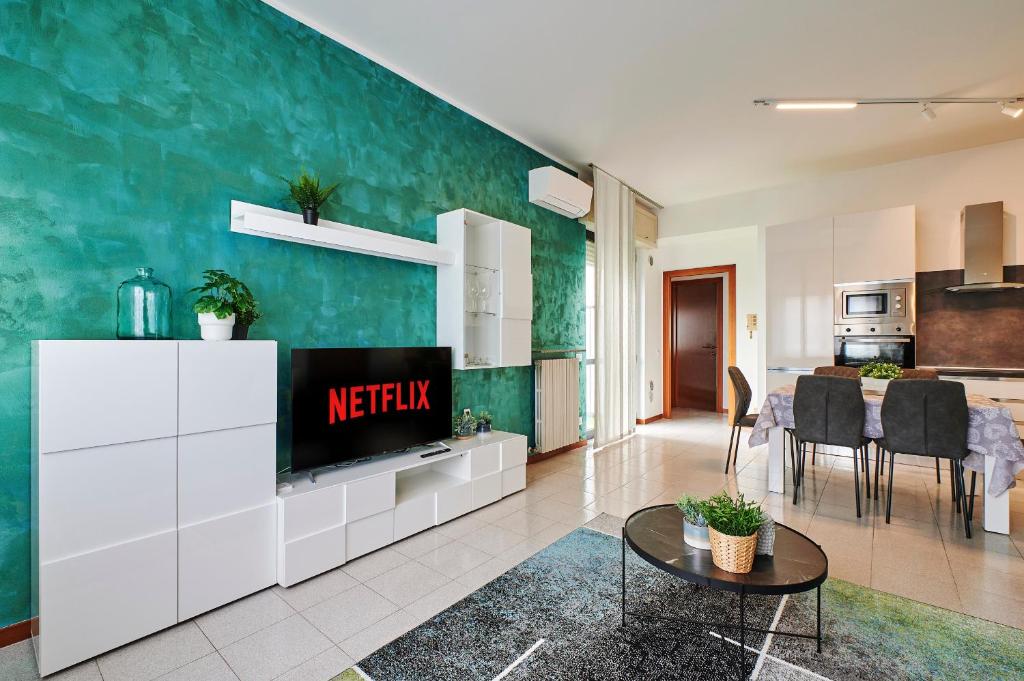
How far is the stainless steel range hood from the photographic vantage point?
14.2ft

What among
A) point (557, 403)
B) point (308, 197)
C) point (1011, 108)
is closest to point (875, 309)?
point (1011, 108)

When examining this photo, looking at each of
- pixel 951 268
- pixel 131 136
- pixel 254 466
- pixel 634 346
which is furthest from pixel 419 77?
pixel 951 268

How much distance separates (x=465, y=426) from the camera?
3574 mm

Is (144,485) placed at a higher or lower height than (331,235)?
lower

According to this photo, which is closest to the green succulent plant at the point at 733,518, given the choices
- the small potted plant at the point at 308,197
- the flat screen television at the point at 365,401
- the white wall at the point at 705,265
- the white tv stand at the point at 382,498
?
the white tv stand at the point at 382,498

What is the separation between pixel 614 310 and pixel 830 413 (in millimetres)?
2464

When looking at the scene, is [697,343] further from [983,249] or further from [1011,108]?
[1011,108]

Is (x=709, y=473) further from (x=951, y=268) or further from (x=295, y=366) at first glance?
(x=295, y=366)

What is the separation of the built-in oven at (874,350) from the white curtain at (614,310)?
217cm

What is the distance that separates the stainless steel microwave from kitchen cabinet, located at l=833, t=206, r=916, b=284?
106mm

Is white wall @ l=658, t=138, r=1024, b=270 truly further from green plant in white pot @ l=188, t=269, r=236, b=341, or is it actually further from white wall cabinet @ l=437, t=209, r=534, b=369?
green plant in white pot @ l=188, t=269, r=236, b=341

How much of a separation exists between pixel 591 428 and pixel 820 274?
3.00 meters

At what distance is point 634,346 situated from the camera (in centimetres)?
589

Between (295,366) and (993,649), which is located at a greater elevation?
(295,366)
